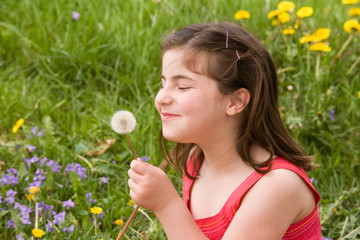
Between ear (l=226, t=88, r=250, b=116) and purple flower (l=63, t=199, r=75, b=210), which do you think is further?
purple flower (l=63, t=199, r=75, b=210)


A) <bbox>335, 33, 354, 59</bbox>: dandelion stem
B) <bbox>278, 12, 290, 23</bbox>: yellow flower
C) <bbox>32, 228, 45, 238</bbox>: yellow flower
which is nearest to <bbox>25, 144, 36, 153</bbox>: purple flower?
<bbox>32, 228, 45, 238</bbox>: yellow flower

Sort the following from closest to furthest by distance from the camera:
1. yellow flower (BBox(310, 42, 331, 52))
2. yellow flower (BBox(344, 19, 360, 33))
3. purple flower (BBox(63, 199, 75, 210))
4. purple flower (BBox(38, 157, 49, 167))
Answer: purple flower (BBox(63, 199, 75, 210)), purple flower (BBox(38, 157, 49, 167)), yellow flower (BBox(310, 42, 331, 52)), yellow flower (BBox(344, 19, 360, 33))

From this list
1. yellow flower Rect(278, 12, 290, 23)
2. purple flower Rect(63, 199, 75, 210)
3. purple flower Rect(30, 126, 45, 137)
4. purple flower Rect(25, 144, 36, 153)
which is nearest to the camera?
purple flower Rect(63, 199, 75, 210)

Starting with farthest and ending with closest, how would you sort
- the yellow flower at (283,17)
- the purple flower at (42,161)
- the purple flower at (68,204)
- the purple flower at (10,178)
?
the yellow flower at (283,17)
the purple flower at (42,161)
the purple flower at (10,178)
the purple flower at (68,204)

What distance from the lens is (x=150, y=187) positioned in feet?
4.90

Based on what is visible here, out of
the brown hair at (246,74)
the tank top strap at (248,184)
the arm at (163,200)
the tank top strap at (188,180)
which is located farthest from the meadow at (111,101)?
the brown hair at (246,74)

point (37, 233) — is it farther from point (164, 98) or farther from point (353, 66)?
point (353, 66)

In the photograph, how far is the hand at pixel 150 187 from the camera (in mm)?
1493

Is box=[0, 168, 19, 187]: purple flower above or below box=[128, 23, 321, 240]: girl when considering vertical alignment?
below

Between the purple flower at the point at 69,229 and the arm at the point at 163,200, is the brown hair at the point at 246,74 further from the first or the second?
the purple flower at the point at 69,229

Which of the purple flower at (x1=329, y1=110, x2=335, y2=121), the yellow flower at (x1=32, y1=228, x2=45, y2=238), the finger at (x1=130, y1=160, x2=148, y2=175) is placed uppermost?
the finger at (x1=130, y1=160, x2=148, y2=175)

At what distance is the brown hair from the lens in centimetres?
148

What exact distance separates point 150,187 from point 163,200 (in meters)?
0.06

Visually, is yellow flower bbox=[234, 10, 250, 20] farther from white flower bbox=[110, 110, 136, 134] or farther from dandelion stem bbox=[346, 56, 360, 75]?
white flower bbox=[110, 110, 136, 134]
